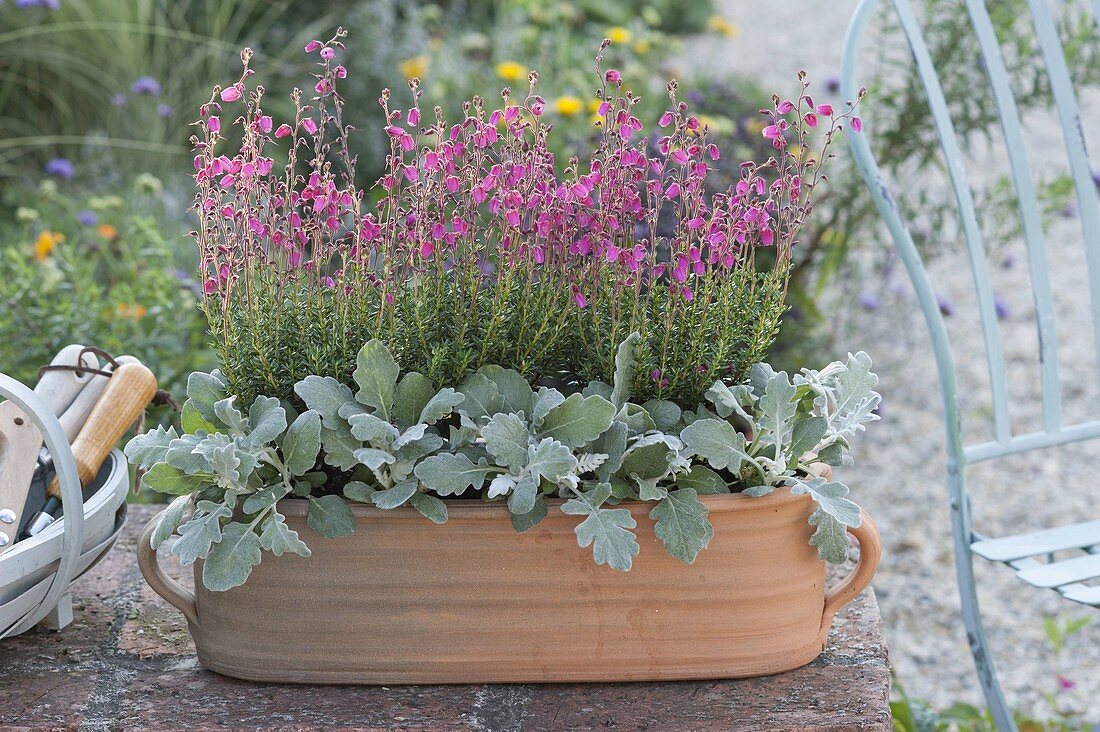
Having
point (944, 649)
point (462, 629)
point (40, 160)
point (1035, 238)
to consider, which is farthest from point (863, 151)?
point (40, 160)

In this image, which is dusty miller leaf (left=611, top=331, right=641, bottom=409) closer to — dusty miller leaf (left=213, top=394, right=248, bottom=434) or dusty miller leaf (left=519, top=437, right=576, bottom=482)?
dusty miller leaf (left=519, top=437, right=576, bottom=482)

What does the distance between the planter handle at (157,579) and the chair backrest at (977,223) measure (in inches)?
37.1

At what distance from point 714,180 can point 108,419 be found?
2220 mm

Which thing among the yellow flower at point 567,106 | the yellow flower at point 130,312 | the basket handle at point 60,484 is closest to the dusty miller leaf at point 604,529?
the basket handle at point 60,484

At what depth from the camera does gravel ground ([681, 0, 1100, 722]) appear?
255cm

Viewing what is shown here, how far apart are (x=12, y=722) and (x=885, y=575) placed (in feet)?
7.27

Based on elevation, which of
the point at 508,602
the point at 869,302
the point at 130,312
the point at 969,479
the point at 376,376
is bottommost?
the point at 969,479

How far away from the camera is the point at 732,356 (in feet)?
3.92

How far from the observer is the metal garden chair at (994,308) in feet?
4.75

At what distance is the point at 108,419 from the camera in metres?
1.28

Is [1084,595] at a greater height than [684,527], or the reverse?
[684,527]

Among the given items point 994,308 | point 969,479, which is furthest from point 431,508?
point 969,479

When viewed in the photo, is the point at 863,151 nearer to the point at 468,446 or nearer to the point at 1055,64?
the point at 1055,64

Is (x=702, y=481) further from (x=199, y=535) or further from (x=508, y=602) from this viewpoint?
(x=199, y=535)
